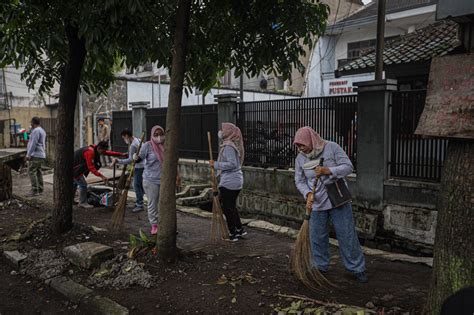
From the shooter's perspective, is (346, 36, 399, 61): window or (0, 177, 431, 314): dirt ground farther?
(346, 36, 399, 61): window

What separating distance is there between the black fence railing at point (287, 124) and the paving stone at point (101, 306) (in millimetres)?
5148

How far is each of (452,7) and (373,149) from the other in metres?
4.76

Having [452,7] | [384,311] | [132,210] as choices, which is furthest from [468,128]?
[132,210]

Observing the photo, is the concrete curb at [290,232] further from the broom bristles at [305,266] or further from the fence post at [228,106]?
the fence post at [228,106]

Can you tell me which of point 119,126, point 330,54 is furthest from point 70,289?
point 330,54

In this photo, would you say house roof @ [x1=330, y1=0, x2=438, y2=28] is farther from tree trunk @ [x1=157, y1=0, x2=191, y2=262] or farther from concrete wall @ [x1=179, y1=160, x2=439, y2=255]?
tree trunk @ [x1=157, y1=0, x2=191, y2=262]

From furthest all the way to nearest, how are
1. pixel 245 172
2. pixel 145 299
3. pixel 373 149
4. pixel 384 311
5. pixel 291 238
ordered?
pixel 245 172 < pixel 373 149 < pixel 291 238 < pixel 145 299 < pixel 384 311

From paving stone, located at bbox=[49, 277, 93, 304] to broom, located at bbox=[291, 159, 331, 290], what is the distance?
2.05 metres

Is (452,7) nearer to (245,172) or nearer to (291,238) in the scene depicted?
(291,238)

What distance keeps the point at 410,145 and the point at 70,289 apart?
5333 millimetres

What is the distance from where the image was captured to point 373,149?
696cm

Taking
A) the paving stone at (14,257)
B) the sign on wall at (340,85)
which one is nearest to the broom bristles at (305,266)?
the paving stone at (14,257)

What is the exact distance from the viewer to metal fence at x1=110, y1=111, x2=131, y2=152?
1446cm

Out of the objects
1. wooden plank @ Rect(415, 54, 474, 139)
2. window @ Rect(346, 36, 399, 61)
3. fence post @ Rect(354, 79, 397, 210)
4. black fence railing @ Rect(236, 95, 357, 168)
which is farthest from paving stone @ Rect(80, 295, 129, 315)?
window @ Rect(346, 36, 399, 61)
